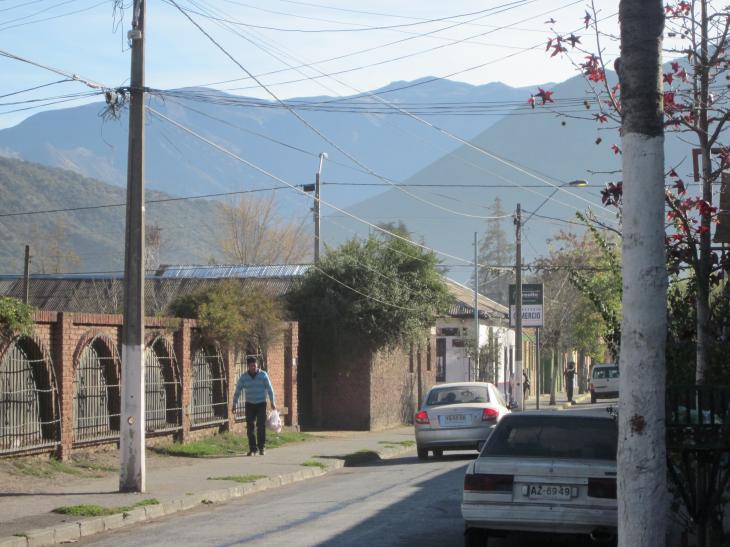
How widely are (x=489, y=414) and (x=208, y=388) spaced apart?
21.1 feet

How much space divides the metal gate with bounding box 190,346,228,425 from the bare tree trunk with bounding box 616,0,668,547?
17.8m

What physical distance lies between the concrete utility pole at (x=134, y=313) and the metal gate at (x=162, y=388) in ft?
19.2

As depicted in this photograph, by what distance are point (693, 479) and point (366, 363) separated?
78.2 ft

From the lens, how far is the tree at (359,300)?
104 ft

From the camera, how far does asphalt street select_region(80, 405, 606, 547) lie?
11375 millimetres

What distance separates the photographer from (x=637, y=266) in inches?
239

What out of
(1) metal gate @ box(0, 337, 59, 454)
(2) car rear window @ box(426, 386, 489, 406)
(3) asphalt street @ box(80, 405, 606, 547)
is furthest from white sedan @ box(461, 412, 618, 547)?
Answer: (2) car rear window @ box(426, 386, 489, 406)

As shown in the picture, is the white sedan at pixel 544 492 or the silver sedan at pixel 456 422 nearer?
the white sedan at pixel 544 492

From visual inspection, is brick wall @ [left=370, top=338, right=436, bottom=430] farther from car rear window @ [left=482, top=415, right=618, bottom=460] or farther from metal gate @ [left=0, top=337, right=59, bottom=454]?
car rear window @ [left=482, top=415, right=618, bottom=460]

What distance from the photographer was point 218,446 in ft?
74.2

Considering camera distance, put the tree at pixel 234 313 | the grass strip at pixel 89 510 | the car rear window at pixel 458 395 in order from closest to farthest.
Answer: the grass strip at pixel 89 510 < the car rear window at pixel 458 395 < the tree at pixel 234 313

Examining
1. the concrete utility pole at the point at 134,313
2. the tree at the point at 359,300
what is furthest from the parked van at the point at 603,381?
the concrete utility pole at the point at 134,313

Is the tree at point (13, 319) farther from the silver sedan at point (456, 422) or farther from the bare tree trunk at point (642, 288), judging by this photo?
the bare tree trunk at point (642, 288)

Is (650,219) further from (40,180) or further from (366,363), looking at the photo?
(40,180)
